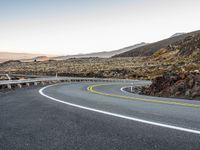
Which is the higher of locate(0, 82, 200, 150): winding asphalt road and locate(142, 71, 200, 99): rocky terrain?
locate(0, 82, 200, 150): winding asphalt road

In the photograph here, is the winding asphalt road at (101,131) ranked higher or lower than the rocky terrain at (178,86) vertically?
higher

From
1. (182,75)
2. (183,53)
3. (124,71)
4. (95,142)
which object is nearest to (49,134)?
(95,142)

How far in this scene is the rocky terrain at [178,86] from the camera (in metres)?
18.7

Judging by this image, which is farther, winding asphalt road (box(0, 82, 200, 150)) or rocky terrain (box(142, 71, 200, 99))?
rocky terrain (box(142, 71, 200, 99))

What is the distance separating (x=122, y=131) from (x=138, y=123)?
35.0 inches

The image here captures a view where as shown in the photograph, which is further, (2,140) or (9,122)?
(9,122)

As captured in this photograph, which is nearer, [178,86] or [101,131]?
[101,131]

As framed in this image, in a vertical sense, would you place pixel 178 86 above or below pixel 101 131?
below

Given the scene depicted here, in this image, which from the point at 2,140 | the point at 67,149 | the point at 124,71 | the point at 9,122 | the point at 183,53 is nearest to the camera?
the point at 67,149

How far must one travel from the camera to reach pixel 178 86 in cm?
2050

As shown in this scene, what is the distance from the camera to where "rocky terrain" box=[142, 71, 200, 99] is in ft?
61.5

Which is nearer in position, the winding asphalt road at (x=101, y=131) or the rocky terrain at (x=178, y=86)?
the winding asphalt road at (x=101, y=131)

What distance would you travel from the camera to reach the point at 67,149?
4.72 m

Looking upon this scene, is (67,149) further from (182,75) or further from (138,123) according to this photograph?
(182,75)
